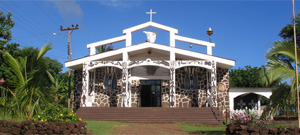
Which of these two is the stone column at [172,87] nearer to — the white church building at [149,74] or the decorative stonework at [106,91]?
the white church building at [149,74]

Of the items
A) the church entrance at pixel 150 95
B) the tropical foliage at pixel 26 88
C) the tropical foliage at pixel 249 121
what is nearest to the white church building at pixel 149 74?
the church entrance at pixel 150 95

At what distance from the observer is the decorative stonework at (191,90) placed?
22094mm

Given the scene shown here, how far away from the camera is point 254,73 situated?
4681cm

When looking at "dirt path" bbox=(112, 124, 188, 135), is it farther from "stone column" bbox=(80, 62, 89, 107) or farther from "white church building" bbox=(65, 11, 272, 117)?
"stone column" bbox=(80, 62, 89, 107)

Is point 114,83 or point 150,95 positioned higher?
point 114,83

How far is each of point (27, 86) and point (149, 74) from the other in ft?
35.0

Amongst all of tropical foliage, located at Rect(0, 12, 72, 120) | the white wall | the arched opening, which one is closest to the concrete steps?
the white wall

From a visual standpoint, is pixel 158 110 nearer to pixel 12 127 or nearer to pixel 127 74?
pixel 127 74

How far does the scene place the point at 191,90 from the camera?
73.0ft

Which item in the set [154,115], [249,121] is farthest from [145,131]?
[154,115]

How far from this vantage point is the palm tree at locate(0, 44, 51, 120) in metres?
12.5

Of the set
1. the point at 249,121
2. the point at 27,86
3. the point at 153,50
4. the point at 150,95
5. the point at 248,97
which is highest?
the point at 153,50

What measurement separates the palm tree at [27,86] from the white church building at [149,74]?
25.6 ft

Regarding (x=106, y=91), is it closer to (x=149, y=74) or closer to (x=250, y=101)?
(x=149, y=74)
